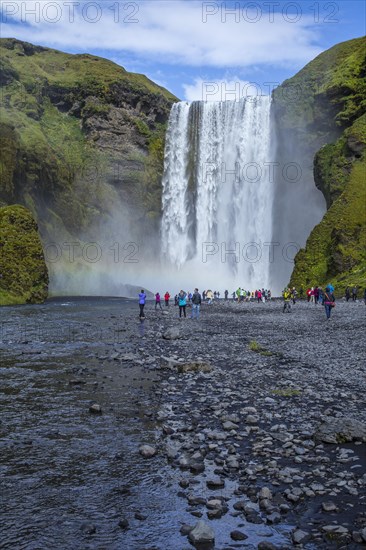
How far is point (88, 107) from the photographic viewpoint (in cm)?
10275

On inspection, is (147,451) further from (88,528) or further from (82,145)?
(82,145)

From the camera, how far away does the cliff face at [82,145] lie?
86.9m

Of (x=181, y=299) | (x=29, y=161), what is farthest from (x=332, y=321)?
(x=29, y=161)

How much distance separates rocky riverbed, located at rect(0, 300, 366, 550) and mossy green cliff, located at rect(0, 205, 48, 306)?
122 ft

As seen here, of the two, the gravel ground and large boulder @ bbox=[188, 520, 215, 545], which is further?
the gravel ground

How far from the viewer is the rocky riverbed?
18.6 ft

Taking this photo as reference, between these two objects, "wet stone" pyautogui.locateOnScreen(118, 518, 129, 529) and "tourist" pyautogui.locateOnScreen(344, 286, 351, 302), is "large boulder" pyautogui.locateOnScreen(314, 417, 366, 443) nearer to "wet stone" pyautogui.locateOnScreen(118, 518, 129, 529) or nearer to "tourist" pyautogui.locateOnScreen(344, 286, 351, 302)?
"wet stone" pyautogui.locateOnScreen(118, 518, 129, 529)

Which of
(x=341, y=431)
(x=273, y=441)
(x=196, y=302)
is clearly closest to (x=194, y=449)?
(x=273, y=441)

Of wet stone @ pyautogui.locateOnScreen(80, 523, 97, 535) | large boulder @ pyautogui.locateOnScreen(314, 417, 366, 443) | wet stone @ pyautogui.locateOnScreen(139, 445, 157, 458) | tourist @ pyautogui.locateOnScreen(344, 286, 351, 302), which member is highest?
tourist @ pyautogui.locateOnScreen(344, 286, 351, 302)

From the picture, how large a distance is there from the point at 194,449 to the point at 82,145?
99.1 metres

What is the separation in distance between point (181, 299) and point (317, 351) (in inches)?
706

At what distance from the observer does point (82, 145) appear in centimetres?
10000

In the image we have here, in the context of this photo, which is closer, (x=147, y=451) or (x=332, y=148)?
(x=147, y=451)

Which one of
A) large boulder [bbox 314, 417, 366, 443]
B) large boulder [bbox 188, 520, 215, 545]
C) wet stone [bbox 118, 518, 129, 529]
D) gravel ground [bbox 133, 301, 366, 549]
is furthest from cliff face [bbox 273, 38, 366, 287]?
wet stone [bbox 118, 518, 129, 529]
